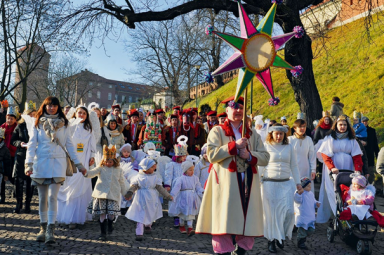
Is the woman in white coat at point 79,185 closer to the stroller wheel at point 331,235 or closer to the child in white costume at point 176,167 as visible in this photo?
the child in white costume at point 176,167

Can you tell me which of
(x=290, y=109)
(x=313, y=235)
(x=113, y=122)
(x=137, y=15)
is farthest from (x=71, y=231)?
(x=290, y=109)

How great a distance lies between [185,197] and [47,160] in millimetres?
2572

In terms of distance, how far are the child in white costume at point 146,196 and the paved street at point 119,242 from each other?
1.14 feet

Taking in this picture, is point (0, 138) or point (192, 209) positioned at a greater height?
point (0, 138)

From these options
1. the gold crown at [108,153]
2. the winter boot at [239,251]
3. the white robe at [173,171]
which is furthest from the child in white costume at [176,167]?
the winter boot at [239,251]

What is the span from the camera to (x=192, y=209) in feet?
22.3

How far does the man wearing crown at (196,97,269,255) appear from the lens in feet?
13.6

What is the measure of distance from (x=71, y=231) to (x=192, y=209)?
7.11 feet

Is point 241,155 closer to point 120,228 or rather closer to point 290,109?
point 120,228

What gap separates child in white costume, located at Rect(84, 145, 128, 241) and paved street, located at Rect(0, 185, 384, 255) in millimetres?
368

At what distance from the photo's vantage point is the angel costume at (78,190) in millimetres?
6887

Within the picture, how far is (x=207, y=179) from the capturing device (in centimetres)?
495

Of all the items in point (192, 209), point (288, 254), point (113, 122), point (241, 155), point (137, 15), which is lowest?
point (288, 254)

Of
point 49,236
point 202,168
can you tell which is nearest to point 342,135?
point 202,168
